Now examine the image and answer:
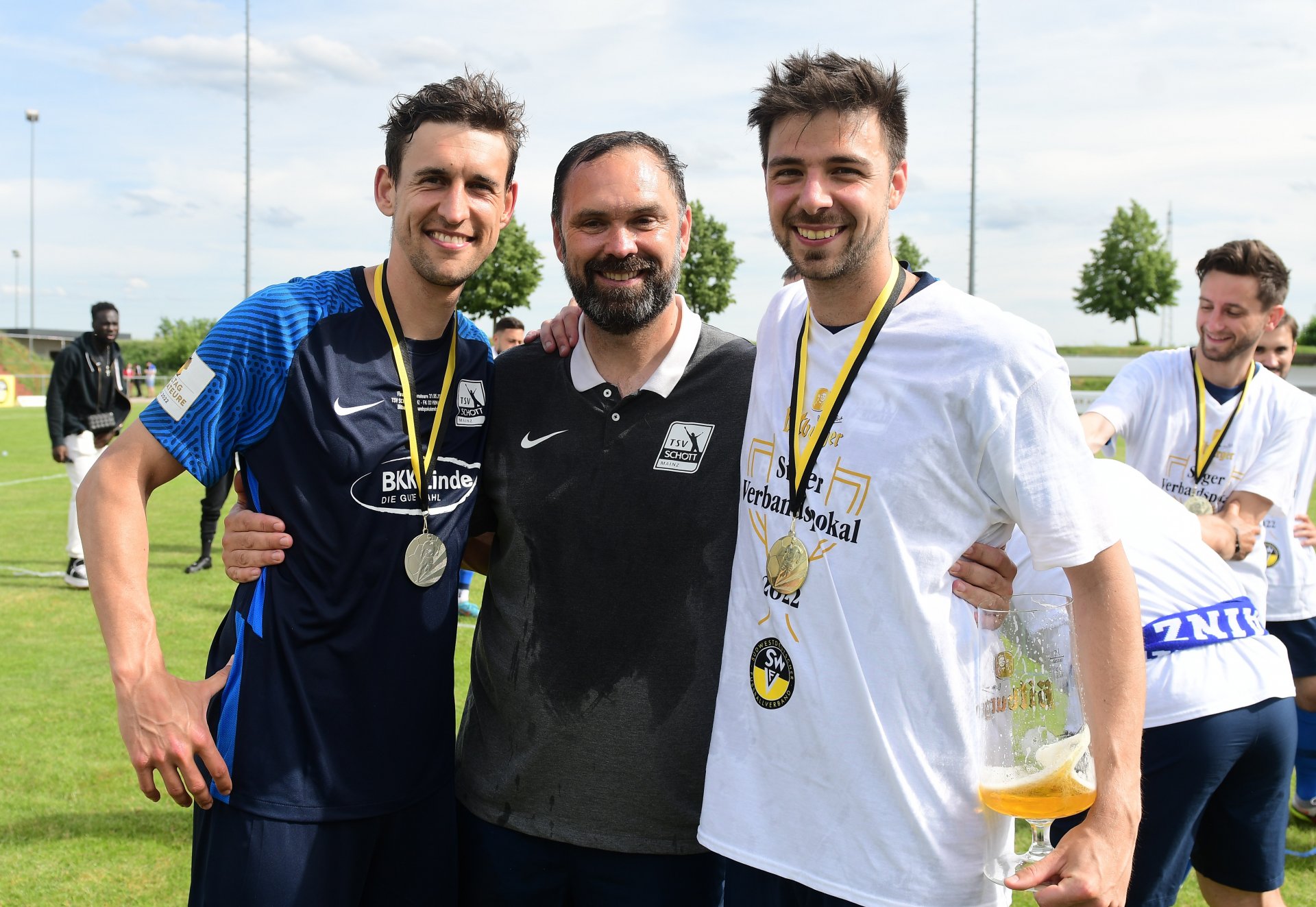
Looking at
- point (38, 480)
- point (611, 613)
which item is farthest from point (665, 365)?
point (38, 480)

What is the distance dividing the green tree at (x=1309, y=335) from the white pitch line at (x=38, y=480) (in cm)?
5258

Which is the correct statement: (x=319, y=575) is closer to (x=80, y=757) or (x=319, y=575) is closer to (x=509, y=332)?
(x=80, y=757)

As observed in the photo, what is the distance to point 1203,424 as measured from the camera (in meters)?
5.36

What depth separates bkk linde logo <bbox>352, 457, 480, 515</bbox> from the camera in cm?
272

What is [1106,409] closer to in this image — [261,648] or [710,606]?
[710,606]

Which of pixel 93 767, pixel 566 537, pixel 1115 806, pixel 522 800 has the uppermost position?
pixel 566 537

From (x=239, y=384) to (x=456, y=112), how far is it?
100cm

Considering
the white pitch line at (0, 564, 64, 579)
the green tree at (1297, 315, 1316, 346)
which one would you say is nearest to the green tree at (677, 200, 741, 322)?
the green tree at (1297, 315, 1316, 346)

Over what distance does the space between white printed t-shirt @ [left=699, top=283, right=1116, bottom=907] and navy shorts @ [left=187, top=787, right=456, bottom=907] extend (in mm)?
885

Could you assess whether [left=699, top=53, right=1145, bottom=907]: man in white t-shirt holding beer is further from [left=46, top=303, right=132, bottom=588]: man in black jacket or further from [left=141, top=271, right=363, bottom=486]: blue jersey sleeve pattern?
[left=46, top=303, right=132, bottom=588]: man in black jacket

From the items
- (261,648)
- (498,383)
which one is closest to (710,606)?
(498,383)

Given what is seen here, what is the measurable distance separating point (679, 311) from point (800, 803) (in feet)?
4.84

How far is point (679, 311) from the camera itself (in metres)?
3.05

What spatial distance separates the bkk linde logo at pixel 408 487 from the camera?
2.72m
